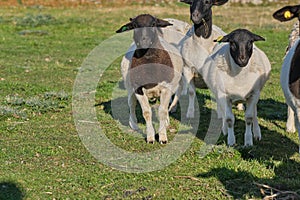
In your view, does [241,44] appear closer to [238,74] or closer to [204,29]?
[238,74]

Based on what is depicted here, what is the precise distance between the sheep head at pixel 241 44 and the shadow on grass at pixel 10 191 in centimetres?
351

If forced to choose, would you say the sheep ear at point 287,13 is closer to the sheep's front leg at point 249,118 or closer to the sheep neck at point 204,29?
the sheep's front leg at point 249,118

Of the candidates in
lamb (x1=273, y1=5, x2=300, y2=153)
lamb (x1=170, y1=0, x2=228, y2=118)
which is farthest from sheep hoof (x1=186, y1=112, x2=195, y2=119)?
lamb (x1=273, y1=5, x2=300, y2=153)

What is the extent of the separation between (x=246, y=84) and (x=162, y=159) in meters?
1.70

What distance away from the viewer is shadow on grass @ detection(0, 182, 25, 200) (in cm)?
624

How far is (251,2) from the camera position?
39125mm

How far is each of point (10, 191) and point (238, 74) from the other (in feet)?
12.2

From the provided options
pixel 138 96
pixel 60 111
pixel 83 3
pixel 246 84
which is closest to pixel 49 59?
pixel 60 111

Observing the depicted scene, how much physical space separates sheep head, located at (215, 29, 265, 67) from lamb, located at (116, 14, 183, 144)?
1.19 meters

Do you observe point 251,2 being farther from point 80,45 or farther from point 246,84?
point 246,84

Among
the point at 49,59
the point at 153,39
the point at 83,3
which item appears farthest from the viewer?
the point at 83,3

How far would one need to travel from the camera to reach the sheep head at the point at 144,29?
8812 millimetres

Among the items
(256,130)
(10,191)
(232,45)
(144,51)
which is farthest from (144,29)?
(10,191)

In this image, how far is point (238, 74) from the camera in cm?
844
